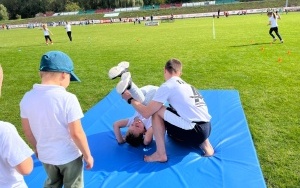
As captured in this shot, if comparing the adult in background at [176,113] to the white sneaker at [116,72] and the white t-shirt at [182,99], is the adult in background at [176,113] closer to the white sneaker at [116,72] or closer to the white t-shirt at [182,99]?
the white t-shirt at [182,99]

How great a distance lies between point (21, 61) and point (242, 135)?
11261 mm

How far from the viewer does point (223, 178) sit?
11.0ft

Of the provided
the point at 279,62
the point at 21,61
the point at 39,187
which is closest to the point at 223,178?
the point at 39,187

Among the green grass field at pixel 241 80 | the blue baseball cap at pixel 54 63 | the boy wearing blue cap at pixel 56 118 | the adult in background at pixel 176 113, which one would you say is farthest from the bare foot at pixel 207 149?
the blue baseball cap at pixel 54 63

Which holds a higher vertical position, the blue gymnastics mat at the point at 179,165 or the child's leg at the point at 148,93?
the child's leg at the point at 148,93

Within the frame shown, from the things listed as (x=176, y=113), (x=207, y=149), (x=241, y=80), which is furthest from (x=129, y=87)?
(x=241, y=80)

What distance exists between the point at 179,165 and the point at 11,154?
224 centimetres

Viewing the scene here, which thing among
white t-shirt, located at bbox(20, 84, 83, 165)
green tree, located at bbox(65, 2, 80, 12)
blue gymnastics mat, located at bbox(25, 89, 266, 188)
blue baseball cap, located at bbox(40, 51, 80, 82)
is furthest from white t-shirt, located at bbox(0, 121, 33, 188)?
green tree, located at bbox(65, 2, 80, 12)

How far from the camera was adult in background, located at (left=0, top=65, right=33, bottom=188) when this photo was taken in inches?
73.9

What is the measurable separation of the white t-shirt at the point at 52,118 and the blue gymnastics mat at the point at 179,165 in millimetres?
902

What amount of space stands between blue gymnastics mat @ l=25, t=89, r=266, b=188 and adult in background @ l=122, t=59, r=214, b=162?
200mm

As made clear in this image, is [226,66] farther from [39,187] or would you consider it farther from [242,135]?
[39,187]

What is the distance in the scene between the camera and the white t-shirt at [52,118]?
7.97ft

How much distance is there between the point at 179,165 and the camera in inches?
145
